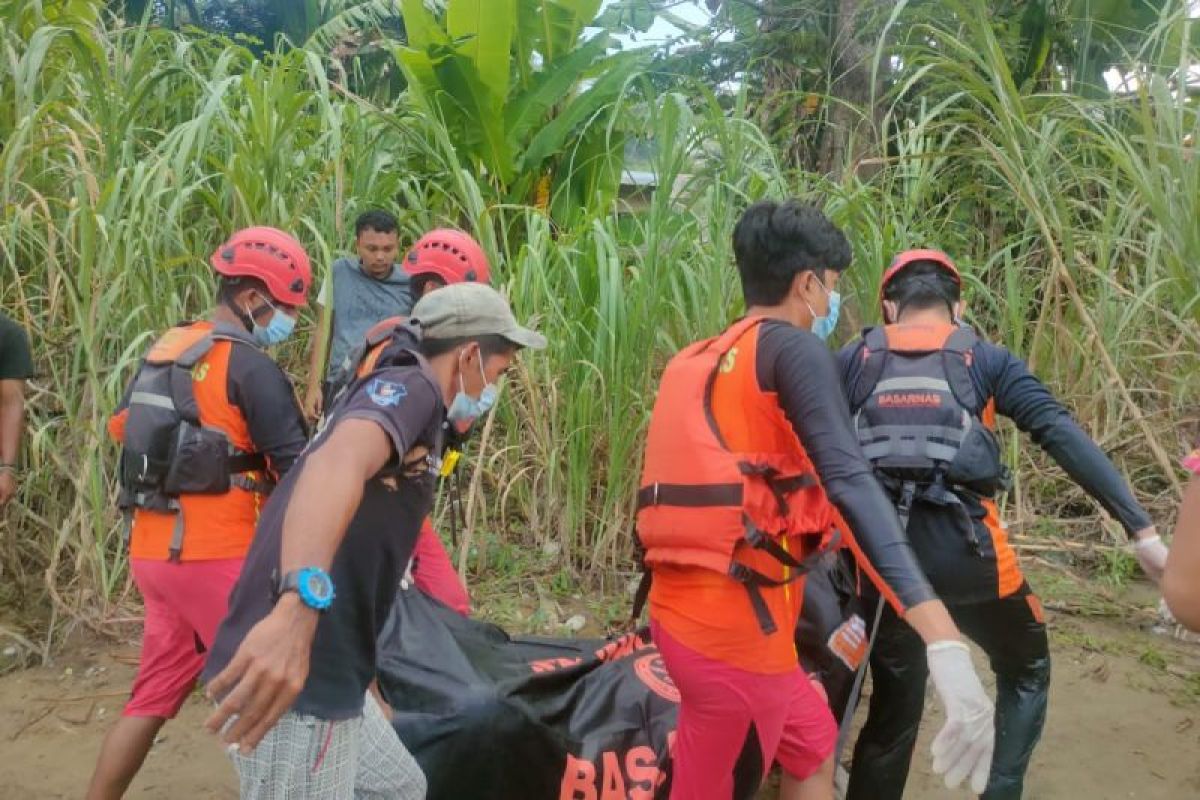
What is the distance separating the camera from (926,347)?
104 inches

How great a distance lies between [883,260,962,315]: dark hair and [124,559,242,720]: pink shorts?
1.96 metres

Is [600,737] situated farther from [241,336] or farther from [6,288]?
[6,288]

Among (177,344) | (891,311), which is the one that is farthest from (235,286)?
(891,311)

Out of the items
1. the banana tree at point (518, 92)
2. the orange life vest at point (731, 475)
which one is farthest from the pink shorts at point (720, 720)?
the banana tree at point (518, 92)

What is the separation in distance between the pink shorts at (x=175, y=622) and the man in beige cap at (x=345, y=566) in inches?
29.3

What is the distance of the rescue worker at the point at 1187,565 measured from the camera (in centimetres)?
123

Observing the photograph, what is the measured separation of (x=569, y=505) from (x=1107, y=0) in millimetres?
5622

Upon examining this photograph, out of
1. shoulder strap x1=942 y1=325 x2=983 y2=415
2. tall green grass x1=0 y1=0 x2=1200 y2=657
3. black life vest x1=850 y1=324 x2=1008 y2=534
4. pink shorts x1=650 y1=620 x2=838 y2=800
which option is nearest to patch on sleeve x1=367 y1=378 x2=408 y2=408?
pink shorts x1=650 y1=620 x2=838 y2=800

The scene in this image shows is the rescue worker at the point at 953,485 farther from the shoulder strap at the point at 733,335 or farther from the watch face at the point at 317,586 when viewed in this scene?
the watch face at the point at 317,586

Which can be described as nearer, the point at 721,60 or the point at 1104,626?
the point at 1104,626

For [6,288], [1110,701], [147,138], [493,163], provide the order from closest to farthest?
1. [1110,701]
2. [6,288]
3. [147,138]
4. [493,163]

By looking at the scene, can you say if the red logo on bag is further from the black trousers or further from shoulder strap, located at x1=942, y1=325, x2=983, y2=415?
shoulder strap, located at x1=942, y1=325, x2=983, y2=415

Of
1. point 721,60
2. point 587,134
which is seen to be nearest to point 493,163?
Answer: point 587,134

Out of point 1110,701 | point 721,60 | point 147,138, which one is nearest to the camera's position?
point 1110,701
